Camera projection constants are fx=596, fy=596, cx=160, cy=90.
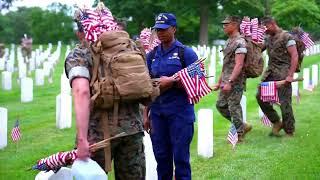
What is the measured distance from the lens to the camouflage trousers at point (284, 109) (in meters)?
10.7

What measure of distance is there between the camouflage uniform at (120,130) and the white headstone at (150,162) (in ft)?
4.58

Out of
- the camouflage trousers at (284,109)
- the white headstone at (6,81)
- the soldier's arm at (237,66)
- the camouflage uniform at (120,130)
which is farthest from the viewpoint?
the white headstone at (6,81)

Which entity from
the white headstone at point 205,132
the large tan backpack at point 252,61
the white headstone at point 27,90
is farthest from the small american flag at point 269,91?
the white headstone at point 27,90

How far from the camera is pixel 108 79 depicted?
16.5 feet

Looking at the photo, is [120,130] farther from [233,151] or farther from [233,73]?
[233,151]

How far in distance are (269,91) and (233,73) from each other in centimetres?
117

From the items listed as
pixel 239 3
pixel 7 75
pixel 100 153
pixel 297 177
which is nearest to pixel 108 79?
pixel 100 153

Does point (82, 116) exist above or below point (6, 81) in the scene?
above

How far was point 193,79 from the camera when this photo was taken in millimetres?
6480

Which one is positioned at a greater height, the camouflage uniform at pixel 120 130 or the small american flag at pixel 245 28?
the small american flag at pixel 245 28

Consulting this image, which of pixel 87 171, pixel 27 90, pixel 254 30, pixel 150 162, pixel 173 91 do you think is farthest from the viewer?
pixel 27 90

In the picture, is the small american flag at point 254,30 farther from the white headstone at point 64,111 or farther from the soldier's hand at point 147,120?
the white headstone at point 64,111

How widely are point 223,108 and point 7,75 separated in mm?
11903

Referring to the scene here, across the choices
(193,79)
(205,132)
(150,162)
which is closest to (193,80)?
(193,79)
